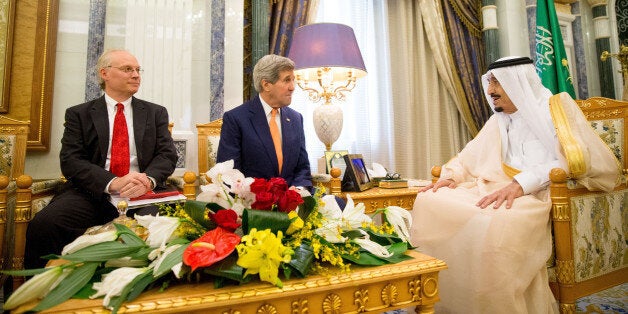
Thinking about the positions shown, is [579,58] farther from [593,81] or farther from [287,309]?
[287,309]

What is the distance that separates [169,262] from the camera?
3.03ft

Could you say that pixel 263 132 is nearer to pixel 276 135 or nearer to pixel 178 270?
pixel 276 135

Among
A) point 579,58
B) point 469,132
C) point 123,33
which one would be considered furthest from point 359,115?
point 579,58

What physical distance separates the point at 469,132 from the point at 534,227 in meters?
3.05

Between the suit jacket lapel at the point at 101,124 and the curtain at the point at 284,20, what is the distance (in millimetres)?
1719

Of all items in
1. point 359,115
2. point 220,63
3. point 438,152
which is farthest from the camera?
point 438,152

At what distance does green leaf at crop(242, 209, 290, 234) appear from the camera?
3.25 ft

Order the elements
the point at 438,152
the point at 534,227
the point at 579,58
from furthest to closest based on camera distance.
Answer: the point at 579,58
the point at 438,152
the point at 534,227

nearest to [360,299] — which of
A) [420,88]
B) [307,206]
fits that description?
[307,206]

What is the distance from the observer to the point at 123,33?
114 inches

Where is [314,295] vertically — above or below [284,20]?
below

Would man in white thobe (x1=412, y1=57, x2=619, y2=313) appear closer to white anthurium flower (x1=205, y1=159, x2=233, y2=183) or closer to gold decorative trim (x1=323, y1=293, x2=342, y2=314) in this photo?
gold decorative trim (x1=323, y1=293, x2=342, y2=314)

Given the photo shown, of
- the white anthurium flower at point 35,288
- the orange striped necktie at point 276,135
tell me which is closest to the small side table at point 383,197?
the orange striped necktie at point 276,135

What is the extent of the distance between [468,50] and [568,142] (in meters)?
2.98
